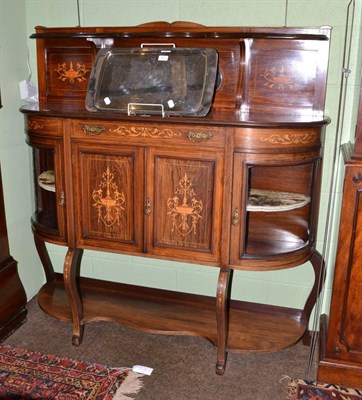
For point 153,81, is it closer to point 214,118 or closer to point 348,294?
point 214,118

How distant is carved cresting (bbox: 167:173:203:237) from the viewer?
210 cm

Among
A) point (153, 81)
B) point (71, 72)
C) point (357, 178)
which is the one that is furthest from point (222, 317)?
point (71, 72)

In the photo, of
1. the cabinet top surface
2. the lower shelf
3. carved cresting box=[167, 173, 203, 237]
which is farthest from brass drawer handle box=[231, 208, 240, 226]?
Answer: the lower shelf

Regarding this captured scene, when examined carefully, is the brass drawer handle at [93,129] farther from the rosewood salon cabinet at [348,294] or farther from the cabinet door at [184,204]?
the rosewood salon cabinet at [348,294]

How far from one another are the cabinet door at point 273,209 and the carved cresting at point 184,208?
0.17m

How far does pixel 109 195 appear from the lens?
2221 millimetres

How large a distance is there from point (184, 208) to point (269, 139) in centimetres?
48

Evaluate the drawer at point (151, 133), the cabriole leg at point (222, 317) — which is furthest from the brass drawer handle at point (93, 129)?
the cabriole leg at point (222, 317)

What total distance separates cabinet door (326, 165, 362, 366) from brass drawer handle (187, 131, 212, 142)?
0.60m

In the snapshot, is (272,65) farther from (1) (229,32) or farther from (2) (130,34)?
(2) (130,34)

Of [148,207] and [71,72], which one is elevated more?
[71,72]

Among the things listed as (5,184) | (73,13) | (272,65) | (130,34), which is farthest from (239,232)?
(73,13)

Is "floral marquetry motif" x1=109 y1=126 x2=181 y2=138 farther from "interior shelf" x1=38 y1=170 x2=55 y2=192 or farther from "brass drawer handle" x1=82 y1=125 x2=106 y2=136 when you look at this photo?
"interior shelf" x1=38 y1=170 x2=55 y2=192

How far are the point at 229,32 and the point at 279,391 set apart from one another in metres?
1.67
